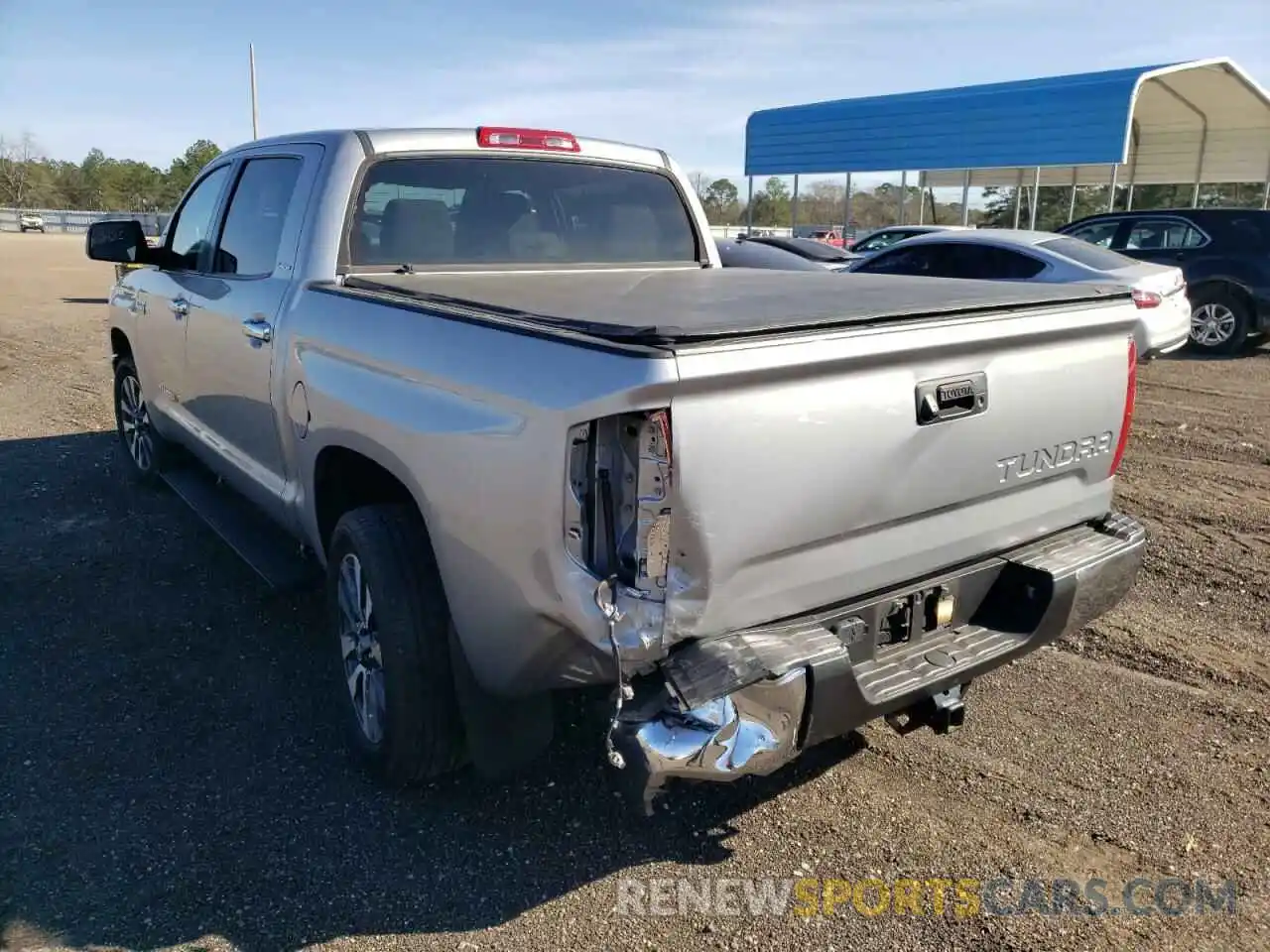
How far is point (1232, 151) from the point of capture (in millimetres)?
27750

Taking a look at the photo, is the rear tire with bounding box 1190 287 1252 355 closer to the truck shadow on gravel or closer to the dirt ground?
the dirt ground

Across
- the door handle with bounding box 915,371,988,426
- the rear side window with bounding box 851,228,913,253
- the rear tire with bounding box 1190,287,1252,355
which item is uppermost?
the rear side window with bounding box 851,228,913,253

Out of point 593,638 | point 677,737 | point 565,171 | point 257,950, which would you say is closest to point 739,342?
point 593,638

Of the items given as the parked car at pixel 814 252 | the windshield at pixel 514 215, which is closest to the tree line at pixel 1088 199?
the parked car at pixel 814 252

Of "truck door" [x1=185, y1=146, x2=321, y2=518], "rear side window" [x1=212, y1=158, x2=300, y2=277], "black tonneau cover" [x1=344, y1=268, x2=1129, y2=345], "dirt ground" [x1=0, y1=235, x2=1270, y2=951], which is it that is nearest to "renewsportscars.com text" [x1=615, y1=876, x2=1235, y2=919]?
"dirt ground" [x1=0, y1=235, x2=1270, y2=951]

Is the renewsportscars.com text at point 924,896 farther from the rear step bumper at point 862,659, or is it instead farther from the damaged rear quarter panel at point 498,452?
the damaged rear quarter panel at point 498,452

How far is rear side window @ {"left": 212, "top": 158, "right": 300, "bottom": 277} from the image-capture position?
4.02 m

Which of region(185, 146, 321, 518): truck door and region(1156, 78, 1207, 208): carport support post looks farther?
region(1156, 78, 1207, 208): carport support post

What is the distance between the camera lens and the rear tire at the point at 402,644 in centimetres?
287

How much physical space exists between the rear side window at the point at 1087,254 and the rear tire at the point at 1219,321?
8.59 ft

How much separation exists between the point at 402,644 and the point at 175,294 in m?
2.93

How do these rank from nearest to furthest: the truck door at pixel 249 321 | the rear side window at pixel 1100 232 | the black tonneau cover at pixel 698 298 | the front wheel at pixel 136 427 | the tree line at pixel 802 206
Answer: the black tonneau cover at pixel 698 298 < the truck door at pixel 249 321 < the front wheel at pixel 136 427 < the rear side window at pixel 1100 232 < the tree line at pixel 802 206

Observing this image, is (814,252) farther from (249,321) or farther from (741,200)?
(741,200)

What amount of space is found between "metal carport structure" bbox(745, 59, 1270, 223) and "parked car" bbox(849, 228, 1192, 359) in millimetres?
12096
